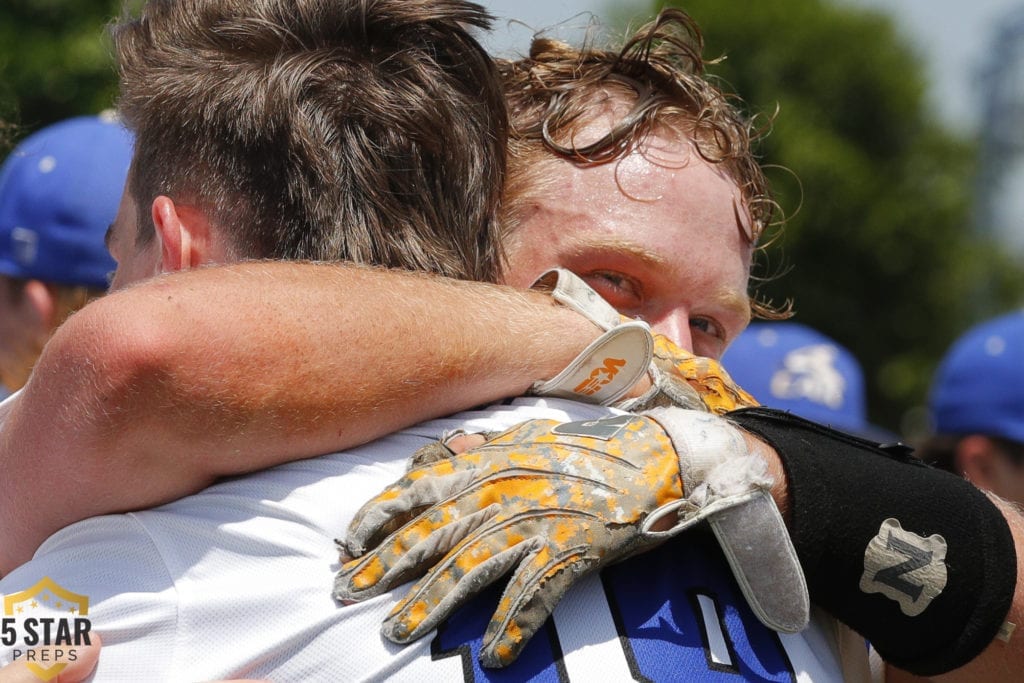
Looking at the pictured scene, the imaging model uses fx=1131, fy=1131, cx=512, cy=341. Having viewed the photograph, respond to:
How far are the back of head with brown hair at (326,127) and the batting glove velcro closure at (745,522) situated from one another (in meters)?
0.62

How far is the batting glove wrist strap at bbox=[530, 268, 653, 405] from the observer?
186 cm

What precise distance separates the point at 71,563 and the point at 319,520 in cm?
35

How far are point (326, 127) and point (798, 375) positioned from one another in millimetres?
4681

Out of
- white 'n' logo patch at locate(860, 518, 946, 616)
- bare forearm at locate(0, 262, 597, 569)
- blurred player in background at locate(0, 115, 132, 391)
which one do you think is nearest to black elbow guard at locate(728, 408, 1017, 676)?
white 'n' logo patch at locate(860, 518, 946, 616)

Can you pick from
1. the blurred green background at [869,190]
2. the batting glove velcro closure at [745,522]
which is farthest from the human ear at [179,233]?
the blurred green background at [869,190]

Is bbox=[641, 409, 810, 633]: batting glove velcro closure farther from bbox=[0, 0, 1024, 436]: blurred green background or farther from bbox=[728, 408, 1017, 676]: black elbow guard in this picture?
bbox=[0, 0, 1024, 436]: blurred green background

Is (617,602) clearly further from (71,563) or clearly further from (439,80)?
(439,80)

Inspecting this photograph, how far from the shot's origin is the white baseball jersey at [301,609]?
1541 mm

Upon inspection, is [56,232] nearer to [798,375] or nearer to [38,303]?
[38,303]

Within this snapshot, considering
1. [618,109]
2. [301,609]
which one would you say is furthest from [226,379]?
[618,109]

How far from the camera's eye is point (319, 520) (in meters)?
1.62

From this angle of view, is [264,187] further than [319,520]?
Yes

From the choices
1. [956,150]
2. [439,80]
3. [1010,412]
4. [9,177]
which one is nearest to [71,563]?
[439,80]

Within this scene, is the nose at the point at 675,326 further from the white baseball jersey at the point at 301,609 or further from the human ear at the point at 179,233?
the human ear at the point at 179,233
